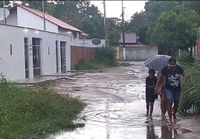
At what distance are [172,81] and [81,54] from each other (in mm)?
35455

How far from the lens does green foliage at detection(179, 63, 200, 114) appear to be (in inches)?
469

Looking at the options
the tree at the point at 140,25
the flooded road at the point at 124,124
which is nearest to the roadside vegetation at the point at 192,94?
the flooded road at the point at 124,124

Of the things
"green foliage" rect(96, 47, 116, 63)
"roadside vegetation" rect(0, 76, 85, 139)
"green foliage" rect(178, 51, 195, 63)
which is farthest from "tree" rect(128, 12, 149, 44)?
"roadside vegetation" rect(0, 76, 85, 139)

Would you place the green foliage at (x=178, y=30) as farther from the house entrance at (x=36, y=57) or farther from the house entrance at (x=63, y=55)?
the house entrance at (x=36, y=57)

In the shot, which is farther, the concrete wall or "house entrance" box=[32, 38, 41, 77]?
the concrete wall

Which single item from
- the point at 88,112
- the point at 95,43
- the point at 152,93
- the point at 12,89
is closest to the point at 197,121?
the point at 152,93

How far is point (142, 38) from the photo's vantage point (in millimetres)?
85938

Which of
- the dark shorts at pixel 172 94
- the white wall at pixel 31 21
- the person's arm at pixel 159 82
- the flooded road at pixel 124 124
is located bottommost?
the flooded road at pixel 124 124

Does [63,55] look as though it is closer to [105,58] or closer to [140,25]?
[105,58]

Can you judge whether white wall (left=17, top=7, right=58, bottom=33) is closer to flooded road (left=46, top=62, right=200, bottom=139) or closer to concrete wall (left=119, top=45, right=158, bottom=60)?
concrete wall (left=119, top=45, right=158, bottom=60)

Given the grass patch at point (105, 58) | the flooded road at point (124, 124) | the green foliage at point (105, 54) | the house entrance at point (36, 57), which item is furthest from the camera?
the green foliage at point (105, 54)

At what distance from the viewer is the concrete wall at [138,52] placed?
7088cm

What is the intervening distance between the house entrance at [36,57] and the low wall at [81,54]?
34.8ft

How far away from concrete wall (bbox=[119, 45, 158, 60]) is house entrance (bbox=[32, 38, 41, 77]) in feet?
133
